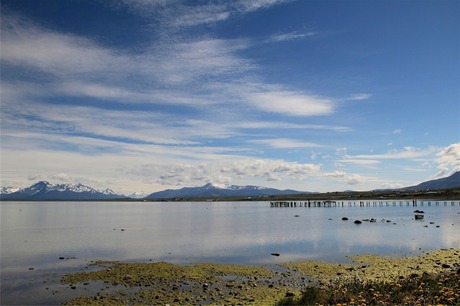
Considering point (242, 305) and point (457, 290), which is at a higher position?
point (457, 290)

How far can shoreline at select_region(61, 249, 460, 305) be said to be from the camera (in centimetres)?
2591

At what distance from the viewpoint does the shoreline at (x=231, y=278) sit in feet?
85.0

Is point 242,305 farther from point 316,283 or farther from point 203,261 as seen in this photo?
point 203,261

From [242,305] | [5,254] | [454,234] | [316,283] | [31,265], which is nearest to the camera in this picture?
[242,305]

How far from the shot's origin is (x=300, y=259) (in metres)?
41.5

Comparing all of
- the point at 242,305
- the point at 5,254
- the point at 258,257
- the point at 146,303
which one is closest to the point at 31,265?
the point at 5,254

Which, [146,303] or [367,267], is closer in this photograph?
[146,303]

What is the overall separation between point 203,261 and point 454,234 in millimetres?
46772

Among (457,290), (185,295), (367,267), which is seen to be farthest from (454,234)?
(185,295)

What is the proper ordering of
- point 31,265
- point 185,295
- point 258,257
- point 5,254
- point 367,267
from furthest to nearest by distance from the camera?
point 5,254
point 258,257
point 31,265
point 367,267
point 185,295

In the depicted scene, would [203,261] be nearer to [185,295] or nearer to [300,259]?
[300,259]

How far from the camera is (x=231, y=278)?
32.2 metres

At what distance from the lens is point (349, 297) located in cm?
1973

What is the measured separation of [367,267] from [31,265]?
35.8m
